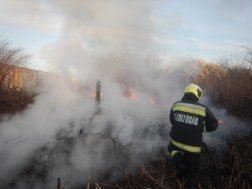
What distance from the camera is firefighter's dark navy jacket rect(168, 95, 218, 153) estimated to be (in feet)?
8.61

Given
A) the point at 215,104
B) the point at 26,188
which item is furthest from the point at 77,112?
the point at 215,104

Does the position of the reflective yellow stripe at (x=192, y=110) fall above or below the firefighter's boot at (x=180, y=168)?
above

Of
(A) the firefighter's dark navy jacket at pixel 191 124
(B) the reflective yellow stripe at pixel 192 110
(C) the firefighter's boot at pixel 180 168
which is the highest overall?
(B) the reflective yellow stripe at pixel 192 110

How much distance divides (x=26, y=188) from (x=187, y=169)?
345 centimetres

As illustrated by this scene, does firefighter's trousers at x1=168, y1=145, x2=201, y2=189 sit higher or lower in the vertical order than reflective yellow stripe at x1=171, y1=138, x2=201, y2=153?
lower

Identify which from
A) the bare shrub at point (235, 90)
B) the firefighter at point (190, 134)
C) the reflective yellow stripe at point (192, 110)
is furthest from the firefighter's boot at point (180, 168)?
the bare shrub at point (235, 90)

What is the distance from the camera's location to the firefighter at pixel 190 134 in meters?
2.62

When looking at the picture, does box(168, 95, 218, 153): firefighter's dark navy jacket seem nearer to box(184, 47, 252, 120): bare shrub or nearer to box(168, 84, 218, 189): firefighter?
box(168, 84, 218, 189): firefighter

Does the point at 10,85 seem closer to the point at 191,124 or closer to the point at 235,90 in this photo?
the point at 191,124

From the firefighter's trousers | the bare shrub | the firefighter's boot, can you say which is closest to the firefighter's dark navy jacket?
the firefighter's trousers

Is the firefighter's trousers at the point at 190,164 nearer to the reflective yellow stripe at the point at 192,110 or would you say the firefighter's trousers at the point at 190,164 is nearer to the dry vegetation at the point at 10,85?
the reflective yellow stripe at the point at 192,110

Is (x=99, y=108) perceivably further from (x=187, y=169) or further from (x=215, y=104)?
(x=215, y=104)

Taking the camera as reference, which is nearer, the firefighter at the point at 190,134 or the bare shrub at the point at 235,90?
the firefighter at the point at 190,134

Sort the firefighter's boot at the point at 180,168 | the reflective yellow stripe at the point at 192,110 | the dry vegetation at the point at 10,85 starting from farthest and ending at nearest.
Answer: the dry vegetation at the point at 10,85 < the reflective yellow stripe at the point at 192,110 < the firefighter's boot at the point at 180,168
